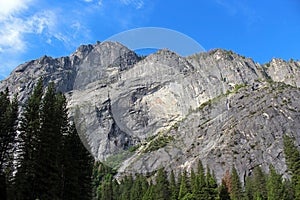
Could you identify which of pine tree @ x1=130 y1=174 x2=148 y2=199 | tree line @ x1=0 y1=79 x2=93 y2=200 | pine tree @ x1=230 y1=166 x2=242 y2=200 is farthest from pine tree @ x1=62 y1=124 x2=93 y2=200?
pine tree @ x1=230 y1=166 x2=242 y2=200

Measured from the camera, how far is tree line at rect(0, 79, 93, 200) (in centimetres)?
2566

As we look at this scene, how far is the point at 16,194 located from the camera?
23438mm

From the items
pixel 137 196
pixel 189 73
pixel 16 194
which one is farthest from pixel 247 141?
pixel 189 73

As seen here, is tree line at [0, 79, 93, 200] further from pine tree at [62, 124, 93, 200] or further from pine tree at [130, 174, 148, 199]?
pine tree at [130, 174, 148, 199]

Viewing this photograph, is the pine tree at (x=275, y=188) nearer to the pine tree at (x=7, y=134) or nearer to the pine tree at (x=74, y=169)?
the pine tree at (x=74, y=169)

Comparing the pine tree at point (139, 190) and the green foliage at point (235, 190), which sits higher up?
the pine tree at point (139, 190)

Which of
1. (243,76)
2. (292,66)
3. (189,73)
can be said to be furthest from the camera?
(292,66)

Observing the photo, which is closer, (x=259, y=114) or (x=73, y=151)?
(x=73, y=151)

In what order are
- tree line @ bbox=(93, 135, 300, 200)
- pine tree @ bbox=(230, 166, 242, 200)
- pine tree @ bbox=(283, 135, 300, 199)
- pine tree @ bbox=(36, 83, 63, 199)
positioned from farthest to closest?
1. pine tree @ bbox=(230, 166, 242, 200)
2. tree line @ bbox=(93, 135, 300, 200)
3. pine tree @ bbox=(283, 135, 300, 199)
4. pine tree @ bbox=(36, 83, 63, 199)

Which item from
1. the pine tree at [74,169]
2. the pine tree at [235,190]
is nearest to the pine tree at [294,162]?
the pine tree at [235,190]

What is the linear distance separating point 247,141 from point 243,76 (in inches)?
2170

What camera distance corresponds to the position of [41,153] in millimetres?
27109

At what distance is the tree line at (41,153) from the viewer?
2566 centimetres

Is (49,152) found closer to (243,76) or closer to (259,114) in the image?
(259,114)
